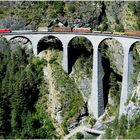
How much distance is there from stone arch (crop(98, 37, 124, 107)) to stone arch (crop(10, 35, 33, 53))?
639 inches

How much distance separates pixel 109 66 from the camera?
12375cm

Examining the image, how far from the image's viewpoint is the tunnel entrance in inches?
4683

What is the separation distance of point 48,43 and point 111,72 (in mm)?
15740

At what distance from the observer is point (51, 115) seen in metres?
114

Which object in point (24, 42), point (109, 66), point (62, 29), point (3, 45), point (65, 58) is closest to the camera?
point (65, 58)

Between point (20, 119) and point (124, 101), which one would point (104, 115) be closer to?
point (124, 101)

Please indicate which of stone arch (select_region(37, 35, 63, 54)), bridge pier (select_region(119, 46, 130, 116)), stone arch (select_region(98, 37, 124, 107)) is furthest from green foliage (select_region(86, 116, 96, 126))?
stone arch (select_region(37, 35, 63, 54))

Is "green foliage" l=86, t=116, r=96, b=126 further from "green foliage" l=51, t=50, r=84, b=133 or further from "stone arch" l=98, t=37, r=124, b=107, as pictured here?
"stone arch" l=98, t=37, r=124, b=107

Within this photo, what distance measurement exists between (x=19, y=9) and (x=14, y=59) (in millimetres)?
17962

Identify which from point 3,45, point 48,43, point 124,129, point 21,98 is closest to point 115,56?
point 48,43

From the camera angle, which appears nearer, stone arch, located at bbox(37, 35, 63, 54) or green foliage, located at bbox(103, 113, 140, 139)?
Answer: green foliage, located at bbox(103, 113, 140, 139)

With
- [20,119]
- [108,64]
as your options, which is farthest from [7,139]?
[108,64]

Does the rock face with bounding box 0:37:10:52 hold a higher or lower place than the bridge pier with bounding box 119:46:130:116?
higher

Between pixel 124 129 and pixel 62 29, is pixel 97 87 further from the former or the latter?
pixel 62 29
